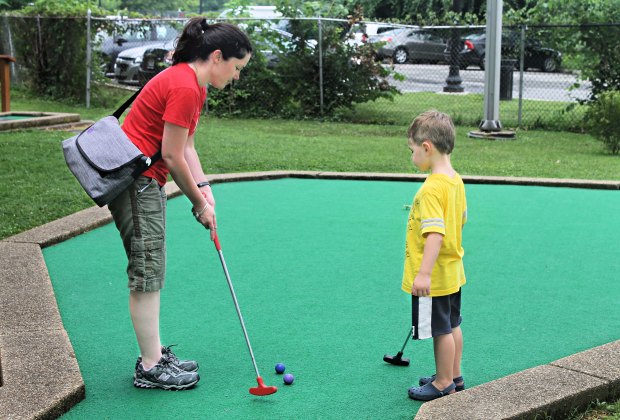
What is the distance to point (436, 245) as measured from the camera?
136 inches

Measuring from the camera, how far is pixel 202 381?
12.8 ft

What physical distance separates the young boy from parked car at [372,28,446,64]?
11390 mm

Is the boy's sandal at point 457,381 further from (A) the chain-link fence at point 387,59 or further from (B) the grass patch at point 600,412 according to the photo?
(A) the chain-link fence at point 387,59

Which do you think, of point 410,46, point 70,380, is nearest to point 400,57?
point 410,46

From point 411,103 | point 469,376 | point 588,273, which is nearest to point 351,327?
point 469,376

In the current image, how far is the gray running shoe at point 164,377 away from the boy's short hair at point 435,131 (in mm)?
1286

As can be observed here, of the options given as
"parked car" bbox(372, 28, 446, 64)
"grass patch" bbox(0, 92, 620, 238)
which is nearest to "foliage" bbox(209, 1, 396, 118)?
"parked car" bbox(372, 28, 446, 64)

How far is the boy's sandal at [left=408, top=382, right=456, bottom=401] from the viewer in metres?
3.67

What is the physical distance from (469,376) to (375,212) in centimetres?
354

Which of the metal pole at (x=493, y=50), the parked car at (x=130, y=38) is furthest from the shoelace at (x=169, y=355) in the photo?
the parked car at (x=130, y=38)

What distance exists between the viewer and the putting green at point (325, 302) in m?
3.79

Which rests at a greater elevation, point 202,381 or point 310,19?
point 310,19

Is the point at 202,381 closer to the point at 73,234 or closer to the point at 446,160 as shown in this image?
the point at 446,160

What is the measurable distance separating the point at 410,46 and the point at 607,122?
6629 mm
